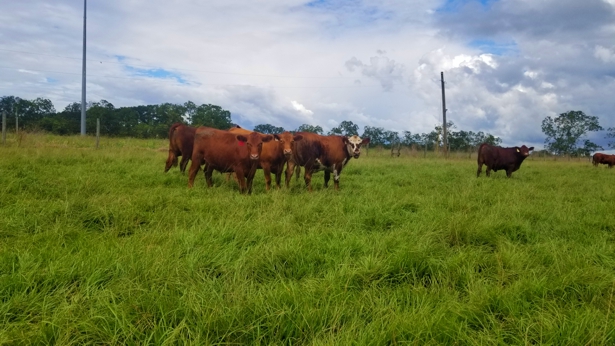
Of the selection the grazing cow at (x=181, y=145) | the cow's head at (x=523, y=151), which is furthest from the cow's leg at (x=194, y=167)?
the cow's head at (x=523, y=151)

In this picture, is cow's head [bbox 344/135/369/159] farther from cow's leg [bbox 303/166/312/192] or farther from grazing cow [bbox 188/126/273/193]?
grazing cow [bbox 188/126/273/193]

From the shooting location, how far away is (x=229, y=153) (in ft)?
26.8

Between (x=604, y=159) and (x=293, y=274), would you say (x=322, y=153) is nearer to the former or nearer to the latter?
(x=293, y=274)

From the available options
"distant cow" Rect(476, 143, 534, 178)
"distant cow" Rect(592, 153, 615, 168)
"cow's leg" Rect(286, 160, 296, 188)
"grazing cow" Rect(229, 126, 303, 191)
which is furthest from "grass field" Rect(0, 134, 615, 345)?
"distant cow" Rect(592, 153, 615, 168)

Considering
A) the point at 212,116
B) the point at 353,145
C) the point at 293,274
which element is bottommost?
the point at 293,274

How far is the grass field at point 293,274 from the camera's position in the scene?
2287 millimetres

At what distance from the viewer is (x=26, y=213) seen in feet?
15.9

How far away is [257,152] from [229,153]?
2.20 feet

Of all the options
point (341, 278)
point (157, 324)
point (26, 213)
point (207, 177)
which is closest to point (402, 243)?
point (341, 278)

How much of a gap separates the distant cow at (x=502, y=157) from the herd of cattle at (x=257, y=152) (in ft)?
21.6

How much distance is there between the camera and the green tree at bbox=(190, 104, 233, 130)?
54.2 metres

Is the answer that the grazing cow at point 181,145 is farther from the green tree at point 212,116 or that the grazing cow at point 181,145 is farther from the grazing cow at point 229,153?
the green tree at point 212,116

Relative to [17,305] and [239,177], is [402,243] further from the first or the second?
[239,177]

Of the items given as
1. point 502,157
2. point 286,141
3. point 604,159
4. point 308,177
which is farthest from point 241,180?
point 604,159
